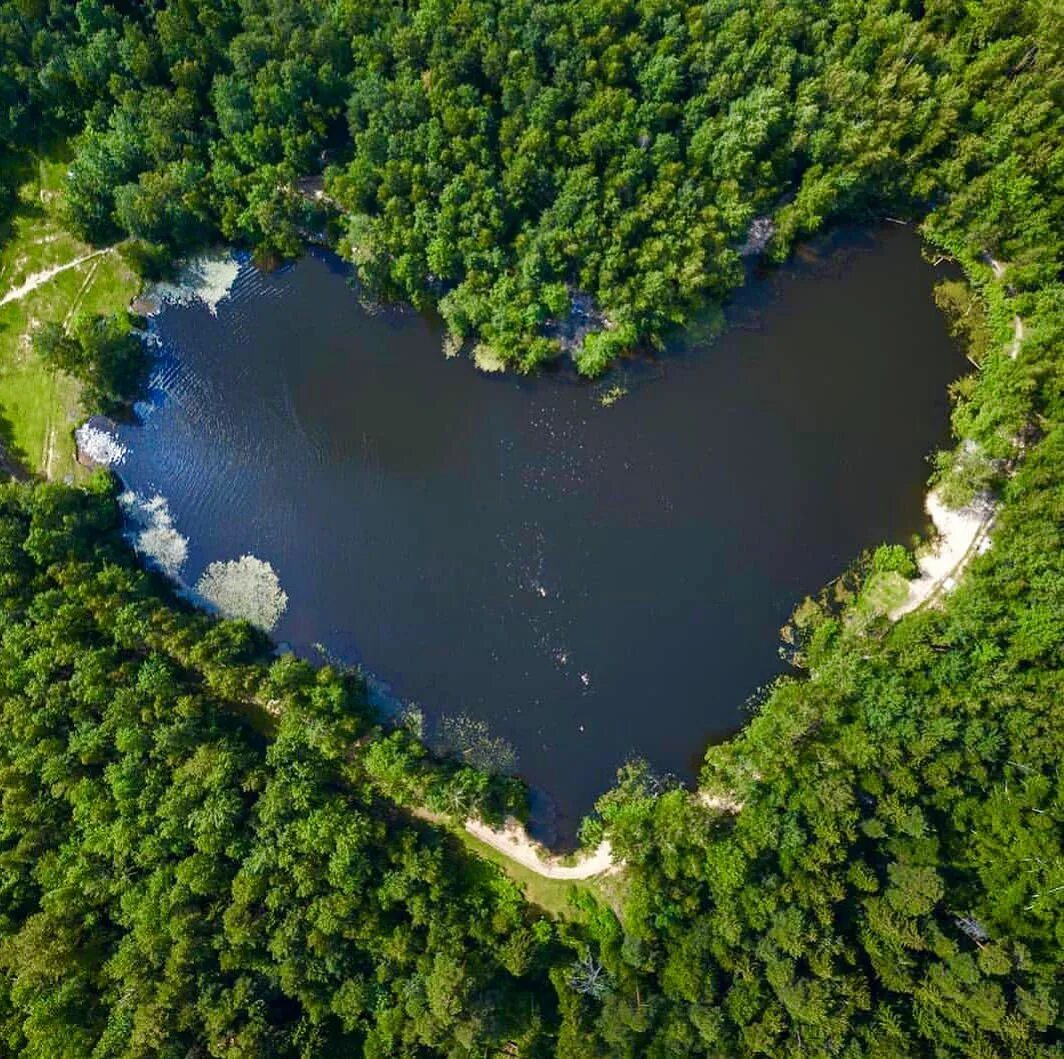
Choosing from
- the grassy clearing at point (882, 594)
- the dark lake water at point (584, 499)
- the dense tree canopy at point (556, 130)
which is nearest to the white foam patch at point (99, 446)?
the dark lake water at point (584, 499)

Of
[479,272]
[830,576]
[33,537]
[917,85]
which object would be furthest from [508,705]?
[917,85]

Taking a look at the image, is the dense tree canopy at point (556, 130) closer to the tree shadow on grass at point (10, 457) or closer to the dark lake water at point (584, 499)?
the dark lake water at point (584, 499)

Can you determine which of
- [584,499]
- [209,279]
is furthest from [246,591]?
[584,499]

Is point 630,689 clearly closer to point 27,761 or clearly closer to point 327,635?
point 327,635

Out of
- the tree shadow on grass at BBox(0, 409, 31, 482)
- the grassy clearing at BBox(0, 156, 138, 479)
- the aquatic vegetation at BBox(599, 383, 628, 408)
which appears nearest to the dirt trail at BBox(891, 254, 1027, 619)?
the aquatic vegetation at BBox(599, 383, 628, 408)

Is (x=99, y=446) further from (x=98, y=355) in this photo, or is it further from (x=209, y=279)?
(x=209, y=279)

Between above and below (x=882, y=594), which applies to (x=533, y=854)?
below
